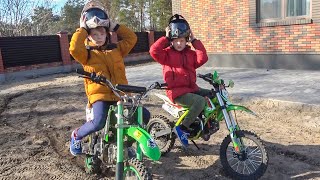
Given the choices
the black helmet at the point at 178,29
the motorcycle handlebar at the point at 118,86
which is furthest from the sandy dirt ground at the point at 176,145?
the black helmet at the point at 178,29

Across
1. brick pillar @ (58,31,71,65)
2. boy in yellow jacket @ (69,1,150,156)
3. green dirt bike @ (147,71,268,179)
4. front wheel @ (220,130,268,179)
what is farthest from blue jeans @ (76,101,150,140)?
brick pillar @ (58,31,71,65)

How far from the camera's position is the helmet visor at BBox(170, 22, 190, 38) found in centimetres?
400

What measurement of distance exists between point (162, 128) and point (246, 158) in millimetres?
1232

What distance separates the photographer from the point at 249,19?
10.7 m

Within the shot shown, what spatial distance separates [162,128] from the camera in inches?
173

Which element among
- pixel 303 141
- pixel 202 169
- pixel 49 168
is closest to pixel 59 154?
pixel 49 168

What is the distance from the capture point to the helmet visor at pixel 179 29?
13.1 ft

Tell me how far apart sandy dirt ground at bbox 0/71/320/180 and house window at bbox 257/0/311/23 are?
14.3 feet

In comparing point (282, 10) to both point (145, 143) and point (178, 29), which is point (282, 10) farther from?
point (145, 143)

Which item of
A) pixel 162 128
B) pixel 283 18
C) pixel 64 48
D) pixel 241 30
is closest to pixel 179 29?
pixel 162 128

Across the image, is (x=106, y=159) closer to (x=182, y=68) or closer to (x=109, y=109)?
(x=109, y=109)

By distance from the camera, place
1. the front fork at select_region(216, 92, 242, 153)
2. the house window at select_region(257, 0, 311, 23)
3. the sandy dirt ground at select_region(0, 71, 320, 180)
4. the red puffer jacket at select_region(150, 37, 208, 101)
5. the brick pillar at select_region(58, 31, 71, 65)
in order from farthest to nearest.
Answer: the brick pillar at select_region(58, 31, 71, 65), the house window at select_region(257, 0, 311, 23), the red puffer jacket at select_region(150, 37, 208, 101), the sandy dirt ground at select_region(0, 71, 320, 180), the front fork at select_region(216, 92, 242, 153)

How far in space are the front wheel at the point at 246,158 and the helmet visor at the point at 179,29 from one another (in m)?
1.34

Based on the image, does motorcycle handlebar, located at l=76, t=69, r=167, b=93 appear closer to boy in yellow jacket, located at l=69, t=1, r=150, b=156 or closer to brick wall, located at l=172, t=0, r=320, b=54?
boy in yellow jacket, located at l=69, t=1, r=150, b=156
